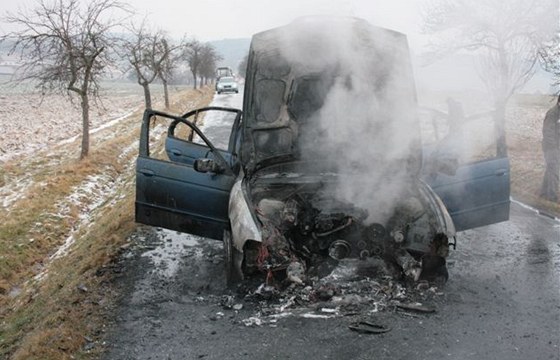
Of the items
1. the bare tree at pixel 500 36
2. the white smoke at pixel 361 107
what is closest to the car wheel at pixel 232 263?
the white smoke at pixel 361 107

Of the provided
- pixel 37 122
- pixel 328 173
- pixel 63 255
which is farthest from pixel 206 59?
pixel 328 173

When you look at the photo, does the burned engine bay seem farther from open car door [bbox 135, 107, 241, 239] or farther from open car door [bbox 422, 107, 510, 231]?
open car door [bbox 422, 107, 510, 231]

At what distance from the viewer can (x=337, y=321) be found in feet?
14.8

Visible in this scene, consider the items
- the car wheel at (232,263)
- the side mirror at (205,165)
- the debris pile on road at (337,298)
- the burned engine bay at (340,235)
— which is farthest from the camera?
the side mirror at (205,165)

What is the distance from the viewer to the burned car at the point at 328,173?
17.5 ft

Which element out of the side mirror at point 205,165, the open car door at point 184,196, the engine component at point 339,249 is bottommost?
the engine component at point 339,249

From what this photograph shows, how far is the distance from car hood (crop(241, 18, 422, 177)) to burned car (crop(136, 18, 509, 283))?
0.5 inches

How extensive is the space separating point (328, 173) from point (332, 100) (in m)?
0.91

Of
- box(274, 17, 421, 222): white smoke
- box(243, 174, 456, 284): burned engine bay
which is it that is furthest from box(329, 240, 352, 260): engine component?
box(274, 17, 421, 222): white smoke

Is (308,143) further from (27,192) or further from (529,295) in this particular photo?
(27,192)

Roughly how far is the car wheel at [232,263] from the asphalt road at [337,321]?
139 mm

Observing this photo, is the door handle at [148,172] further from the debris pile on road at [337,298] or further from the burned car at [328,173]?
the debris pile on road at [337,298]

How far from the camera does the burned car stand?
5336mm

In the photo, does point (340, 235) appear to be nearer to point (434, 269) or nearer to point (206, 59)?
point (434, 269)
